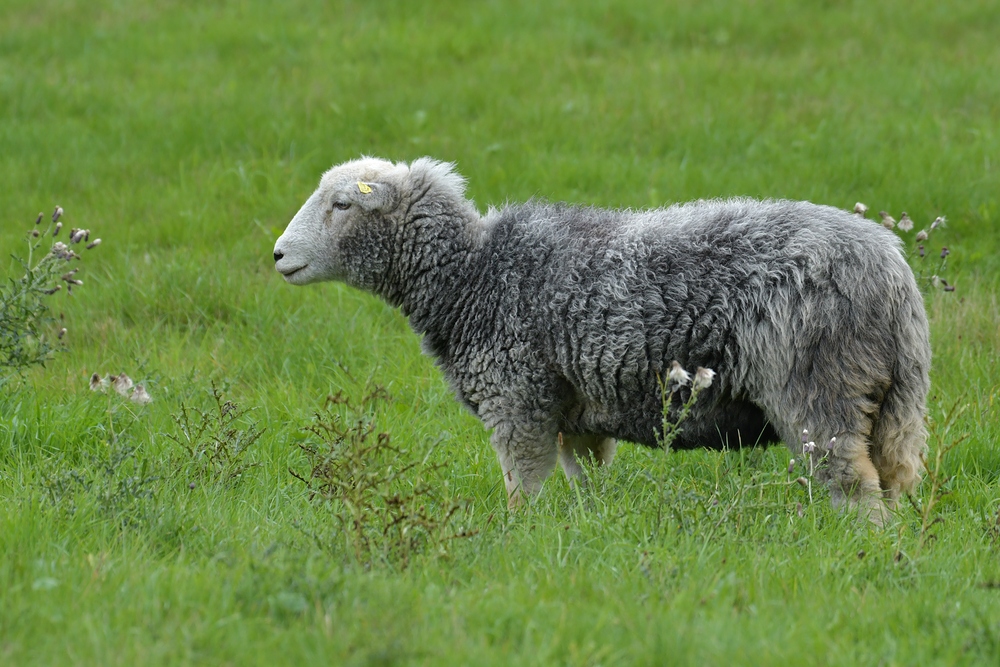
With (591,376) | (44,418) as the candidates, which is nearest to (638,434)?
(591,376)

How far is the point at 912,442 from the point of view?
4738 mm

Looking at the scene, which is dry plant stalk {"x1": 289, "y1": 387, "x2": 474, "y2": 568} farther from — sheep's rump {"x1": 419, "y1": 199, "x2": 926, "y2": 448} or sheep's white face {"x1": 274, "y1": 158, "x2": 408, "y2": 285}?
sheep's white face {"x1": 274, "y1": 158, "x2": 408, "y2": 285}

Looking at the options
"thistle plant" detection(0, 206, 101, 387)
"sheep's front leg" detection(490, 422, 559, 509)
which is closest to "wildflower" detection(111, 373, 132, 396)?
"thistle plant" detection(0, 206, 101, 387)

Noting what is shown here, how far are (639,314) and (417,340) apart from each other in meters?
2.63

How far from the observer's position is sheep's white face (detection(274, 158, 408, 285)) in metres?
5.62

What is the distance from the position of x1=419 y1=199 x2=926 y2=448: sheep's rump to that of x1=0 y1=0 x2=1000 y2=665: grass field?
364 millimetres

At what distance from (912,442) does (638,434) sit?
1.18 m

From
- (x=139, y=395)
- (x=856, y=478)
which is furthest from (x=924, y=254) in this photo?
(x=139, y=395)

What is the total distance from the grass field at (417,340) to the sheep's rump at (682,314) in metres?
0.36

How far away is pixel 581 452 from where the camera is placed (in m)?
5.69

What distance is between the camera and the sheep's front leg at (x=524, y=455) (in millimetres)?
5152

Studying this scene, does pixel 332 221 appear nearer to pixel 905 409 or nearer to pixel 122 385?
pixel 122 385

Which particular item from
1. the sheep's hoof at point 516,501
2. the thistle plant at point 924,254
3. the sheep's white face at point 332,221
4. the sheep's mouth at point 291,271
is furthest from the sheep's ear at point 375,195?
the thistle plant at point 924,254

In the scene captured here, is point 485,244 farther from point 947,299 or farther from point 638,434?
point 947,299
